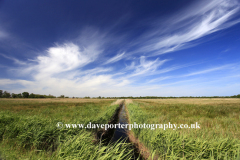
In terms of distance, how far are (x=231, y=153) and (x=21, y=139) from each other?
8395mm

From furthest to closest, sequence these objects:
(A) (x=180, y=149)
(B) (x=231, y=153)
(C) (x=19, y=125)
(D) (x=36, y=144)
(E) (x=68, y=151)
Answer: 1. (C) (x=19, y=125)
2. (D) (x=36, y=144)
3. (A) (x=180, y=149)
4. (B) (x=231, y=153)
5. (E) (x=68, y=151)

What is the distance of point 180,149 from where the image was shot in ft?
12.0

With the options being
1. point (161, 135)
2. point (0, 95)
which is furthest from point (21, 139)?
point (0, 95)

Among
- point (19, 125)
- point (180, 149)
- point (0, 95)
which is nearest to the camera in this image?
point (180, 149)

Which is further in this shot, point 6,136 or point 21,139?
point 6,136

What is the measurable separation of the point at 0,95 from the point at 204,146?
143 meters

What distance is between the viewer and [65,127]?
5.38m

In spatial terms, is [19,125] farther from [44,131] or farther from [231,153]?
[231,153]

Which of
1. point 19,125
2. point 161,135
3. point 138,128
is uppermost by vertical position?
point 19,125

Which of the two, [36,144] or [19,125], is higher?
[19,125]

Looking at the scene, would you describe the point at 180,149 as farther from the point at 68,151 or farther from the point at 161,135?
the point at 68,151

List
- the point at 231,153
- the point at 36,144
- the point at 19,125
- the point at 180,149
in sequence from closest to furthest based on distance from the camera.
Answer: the point at 231,153 → the point at 180,149 → the point at 36,144 → the point at 19,125

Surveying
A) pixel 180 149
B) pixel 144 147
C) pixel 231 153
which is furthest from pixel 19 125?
pixel 231 153

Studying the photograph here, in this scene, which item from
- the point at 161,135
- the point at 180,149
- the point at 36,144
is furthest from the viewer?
the point at 161,135
